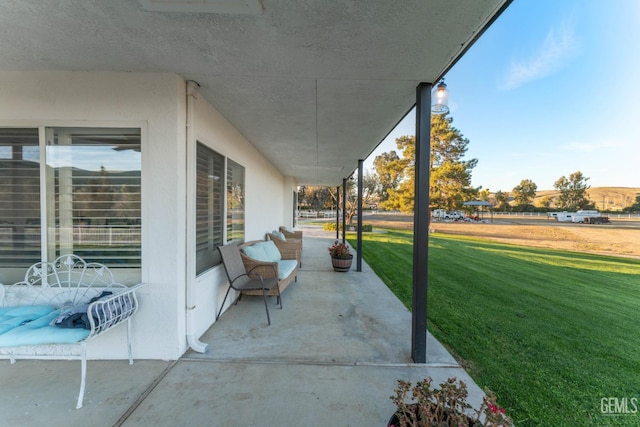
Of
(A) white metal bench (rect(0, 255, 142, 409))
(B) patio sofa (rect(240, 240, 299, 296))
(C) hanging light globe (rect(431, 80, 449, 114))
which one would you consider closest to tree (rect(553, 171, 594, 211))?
(C) hanging light globe (rect(431, 80, 449, 114))

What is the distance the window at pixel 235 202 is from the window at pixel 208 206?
0.30m

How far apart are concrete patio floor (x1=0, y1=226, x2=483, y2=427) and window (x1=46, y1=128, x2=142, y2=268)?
3.28 ft

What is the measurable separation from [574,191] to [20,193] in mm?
36903

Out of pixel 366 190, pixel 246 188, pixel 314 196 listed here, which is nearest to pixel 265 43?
pixel 246 188

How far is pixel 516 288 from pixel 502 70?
32.8 feet

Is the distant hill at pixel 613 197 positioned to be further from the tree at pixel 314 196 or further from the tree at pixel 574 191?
the tree at pixel 314 196

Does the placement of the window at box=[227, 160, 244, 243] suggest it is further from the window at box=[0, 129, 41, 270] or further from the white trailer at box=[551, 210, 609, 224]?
the white trailer at box=[551, 210, 609, 224]

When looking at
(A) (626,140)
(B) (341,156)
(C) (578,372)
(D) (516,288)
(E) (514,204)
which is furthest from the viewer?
(E) (514,204)

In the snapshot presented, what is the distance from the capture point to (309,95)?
261 centimetres

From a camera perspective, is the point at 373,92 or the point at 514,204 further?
the point at 514,204

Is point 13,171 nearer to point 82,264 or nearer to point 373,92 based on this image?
point 82,264

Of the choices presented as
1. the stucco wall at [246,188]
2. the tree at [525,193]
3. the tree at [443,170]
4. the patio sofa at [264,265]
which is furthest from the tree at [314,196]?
the tree at [525,193]

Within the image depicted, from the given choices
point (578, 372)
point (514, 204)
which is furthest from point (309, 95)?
point (514, 204)

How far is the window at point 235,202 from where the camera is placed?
3.86m
